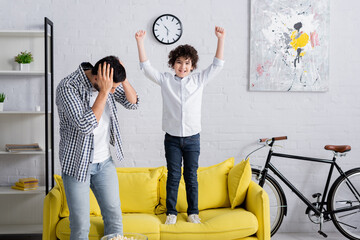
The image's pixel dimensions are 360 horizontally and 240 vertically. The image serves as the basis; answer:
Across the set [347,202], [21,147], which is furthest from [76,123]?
[347,202]

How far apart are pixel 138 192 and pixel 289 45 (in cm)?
190

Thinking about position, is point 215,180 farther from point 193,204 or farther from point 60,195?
point 60,195

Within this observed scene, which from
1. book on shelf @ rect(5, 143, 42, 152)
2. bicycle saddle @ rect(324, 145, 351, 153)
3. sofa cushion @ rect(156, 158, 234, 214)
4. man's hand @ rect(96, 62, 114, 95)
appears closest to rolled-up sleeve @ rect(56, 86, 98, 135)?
man's hand @ rect(96, 62, 114, 95)

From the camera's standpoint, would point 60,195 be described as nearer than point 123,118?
Yes

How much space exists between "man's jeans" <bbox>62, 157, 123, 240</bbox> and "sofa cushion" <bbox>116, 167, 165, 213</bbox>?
73cm

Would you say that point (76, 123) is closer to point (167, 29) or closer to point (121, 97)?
point (121, 97)

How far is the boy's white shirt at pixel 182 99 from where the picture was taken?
2889 millimetres

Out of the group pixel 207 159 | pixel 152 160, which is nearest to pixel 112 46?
pixel 152 160

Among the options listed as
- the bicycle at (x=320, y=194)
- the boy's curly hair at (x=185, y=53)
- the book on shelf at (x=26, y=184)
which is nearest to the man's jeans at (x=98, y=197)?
the boy's curly hair at (x=185, y=53)

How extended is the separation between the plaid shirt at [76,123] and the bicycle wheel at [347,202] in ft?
7.86

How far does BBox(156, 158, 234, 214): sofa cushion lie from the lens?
320cm

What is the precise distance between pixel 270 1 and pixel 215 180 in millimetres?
1709

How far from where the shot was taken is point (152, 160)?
12.4 ft

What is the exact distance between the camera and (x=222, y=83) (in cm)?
379
